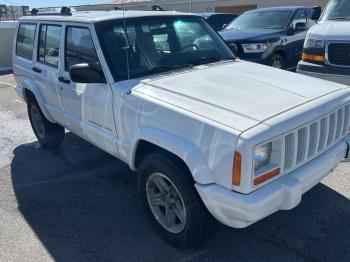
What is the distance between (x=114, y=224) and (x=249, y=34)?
5669 mm

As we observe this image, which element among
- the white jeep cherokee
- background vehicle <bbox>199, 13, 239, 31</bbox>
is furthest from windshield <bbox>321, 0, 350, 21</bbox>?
background vehicle <bbox>199, 13, 239, 31</bbox>

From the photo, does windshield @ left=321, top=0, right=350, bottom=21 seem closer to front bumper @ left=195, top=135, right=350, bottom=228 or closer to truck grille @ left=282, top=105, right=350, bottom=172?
truck grille @ left=282, top=105, right=350, bottom=172

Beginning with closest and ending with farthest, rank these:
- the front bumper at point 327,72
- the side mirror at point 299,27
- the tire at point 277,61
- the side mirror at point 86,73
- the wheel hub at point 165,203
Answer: the wheel hub at point 165,203, the side mirror at point 86,73, the front bumper at point 327,72, the tire at point 277,61, the side mirror at point 299,27

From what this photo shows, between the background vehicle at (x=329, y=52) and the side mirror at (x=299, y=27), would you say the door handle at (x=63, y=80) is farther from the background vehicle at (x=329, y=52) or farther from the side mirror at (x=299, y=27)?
the side mirror at (x=299, y=27)

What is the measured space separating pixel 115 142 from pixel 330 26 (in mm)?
4093

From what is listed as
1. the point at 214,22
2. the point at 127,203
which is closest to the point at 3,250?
the point at 127,203

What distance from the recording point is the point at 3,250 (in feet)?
11.0

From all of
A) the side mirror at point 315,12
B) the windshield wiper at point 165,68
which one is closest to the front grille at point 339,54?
the windshield wiper at point 165,68

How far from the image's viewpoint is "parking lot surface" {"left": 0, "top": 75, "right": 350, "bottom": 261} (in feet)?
10.4

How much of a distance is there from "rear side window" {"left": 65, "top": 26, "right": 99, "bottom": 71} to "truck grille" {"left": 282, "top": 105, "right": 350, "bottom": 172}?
6.61 feet

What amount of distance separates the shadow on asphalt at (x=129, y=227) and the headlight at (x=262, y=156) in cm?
89

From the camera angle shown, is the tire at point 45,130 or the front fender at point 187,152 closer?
the front fender at point 187,152

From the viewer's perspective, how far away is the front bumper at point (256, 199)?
99.5 inches

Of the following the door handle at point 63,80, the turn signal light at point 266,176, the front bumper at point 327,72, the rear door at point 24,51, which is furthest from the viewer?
the front bumper at point 327,72
